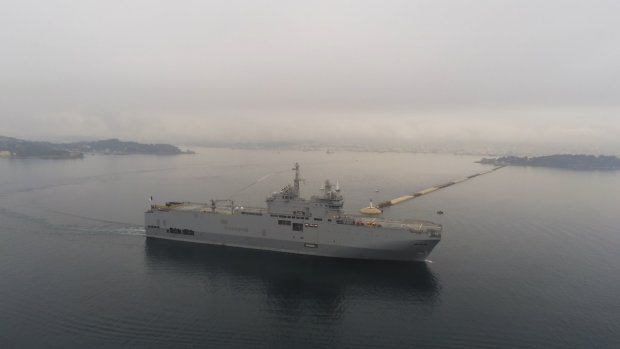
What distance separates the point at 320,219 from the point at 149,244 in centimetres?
1681

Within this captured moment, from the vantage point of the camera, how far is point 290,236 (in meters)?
31.0

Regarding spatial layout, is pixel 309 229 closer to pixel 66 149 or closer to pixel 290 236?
pixel 290 236

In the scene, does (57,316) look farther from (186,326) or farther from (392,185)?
(392,185)

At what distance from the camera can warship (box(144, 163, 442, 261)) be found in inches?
1134

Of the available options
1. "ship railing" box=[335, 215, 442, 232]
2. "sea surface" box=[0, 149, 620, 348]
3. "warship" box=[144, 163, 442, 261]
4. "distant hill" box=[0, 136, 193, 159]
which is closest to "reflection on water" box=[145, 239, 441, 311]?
"sea surface" box=[0, 149, 620, 348]

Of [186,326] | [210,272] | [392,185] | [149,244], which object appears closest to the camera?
[186,326]

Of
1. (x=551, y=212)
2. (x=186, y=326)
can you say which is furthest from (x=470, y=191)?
(x=186, y=326)

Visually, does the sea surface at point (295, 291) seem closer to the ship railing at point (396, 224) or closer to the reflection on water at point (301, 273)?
the reflection on water at point (301, 273)

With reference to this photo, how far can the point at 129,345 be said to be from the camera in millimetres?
17656

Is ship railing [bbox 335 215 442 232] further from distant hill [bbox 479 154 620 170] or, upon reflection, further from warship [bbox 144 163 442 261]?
distant hill [bbox 479 154 620 170]

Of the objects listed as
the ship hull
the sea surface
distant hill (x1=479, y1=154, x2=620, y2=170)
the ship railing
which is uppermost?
distant hill (x1=479, y1=154, x2=620, y2=170)

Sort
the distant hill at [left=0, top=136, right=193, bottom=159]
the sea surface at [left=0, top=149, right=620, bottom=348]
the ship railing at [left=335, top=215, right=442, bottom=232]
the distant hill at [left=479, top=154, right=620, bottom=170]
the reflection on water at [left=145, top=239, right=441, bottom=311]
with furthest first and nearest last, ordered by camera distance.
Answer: the distant hill at [left=479, top=154, right=620, bottom=170] < the distant hill at [left=0, top=136, right=193, bottom=159] < the ship railing at [left=335, top=215, right=442, bottom=232] < the reflection on water at [left=145, top=239, right=441, bottom=311] < the sea surface at [left=0, top=149, right=620, bottom=348]

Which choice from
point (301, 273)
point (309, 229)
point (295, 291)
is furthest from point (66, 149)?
point (295, 291)

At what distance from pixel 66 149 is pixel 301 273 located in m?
186
